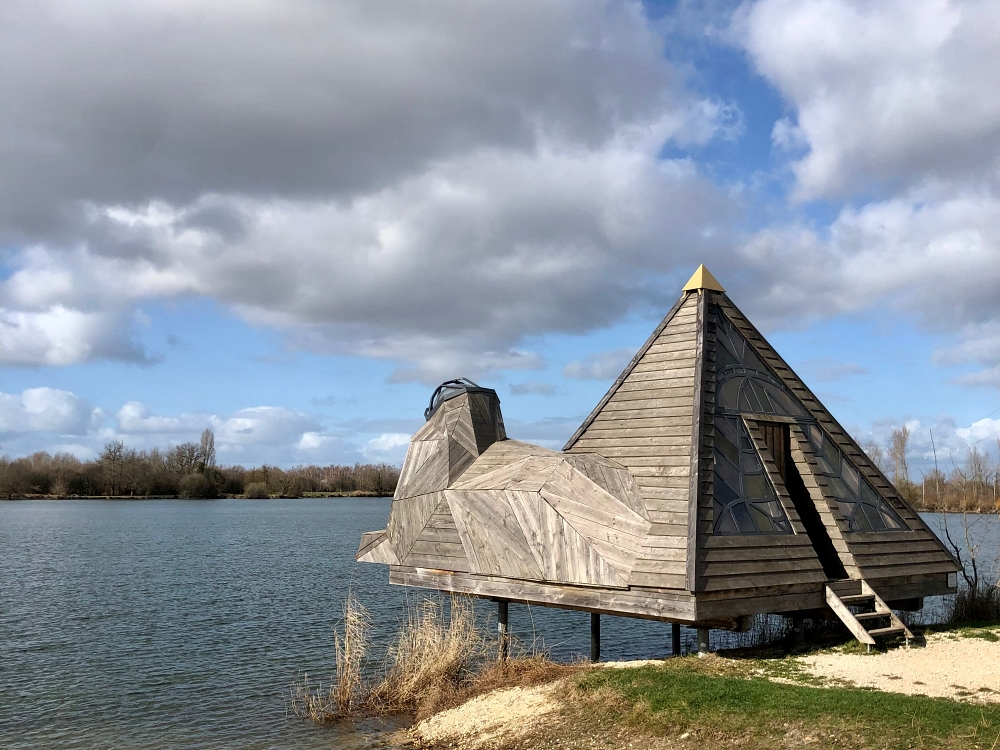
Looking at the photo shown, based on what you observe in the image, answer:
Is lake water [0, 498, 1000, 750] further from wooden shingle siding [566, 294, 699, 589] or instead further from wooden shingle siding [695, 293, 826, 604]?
wooden shingle siding [695, 293, 826, 604]

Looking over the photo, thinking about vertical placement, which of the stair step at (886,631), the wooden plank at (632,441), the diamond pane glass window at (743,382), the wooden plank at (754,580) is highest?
the diamond pane glass window at (743,382)

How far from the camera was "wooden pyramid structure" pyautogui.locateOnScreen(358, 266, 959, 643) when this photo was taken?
13297mm

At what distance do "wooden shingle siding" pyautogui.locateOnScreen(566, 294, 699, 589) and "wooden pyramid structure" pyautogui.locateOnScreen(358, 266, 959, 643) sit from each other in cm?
3

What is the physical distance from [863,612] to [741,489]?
10.2ft

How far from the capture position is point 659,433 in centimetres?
1481

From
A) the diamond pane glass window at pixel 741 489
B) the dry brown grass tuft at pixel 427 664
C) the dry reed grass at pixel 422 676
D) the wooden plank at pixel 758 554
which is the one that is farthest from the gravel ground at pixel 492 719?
the diamond pane glass window at pixel 741 489

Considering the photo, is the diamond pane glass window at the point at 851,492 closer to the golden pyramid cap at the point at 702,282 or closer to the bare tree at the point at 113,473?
the golden pyramid cap at the point at 702,282

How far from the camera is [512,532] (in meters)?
15.2

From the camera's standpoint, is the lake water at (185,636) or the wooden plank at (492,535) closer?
the wooden plank at (492,535)

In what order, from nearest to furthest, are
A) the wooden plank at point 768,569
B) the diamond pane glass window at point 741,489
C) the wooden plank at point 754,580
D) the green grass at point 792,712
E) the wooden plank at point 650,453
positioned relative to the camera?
the green grass at point 792,712, the wooden plank at point 754,580, the wooden plank at point 768,569, the diamond pane glass window at point 741,489, the wooden plank at point 650,453

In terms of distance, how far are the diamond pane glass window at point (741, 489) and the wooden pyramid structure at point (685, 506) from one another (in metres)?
0.03

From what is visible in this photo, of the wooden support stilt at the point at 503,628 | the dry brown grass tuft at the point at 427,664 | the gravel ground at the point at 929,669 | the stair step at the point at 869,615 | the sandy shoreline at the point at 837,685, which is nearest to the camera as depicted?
the gravel ground at the point at 929,669

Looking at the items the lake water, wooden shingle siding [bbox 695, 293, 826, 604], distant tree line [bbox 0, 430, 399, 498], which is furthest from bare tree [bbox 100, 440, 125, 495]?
wooden shingle siding [bbox 695, 293, 826, 604]

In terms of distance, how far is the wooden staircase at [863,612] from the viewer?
13.3m
